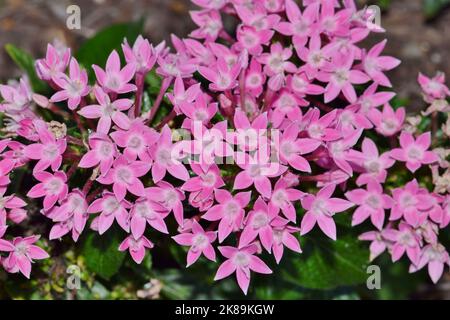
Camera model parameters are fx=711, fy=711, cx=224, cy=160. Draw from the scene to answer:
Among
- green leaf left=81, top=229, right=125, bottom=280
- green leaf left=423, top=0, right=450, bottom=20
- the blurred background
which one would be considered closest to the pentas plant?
green leaf left=81, top=229, right=125, bottom=280

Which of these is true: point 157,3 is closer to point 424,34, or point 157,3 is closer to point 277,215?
point 424,34

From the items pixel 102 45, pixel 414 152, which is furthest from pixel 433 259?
pixel 102 45

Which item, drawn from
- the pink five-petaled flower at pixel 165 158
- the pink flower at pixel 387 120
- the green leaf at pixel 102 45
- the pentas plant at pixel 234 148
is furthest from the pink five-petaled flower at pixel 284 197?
the green leaf at pixel 102 45

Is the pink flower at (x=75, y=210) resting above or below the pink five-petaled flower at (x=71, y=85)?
below

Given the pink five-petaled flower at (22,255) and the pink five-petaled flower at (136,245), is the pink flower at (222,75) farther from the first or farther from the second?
the pink five-petaled flower at (22,255)

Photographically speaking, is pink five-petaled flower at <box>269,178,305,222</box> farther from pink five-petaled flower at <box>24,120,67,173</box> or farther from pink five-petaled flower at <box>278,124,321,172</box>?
pink five-petaled flower at <box>24,120,67,173</box>

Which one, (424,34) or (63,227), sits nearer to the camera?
(63,227)

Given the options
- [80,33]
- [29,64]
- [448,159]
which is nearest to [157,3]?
[80,33]
